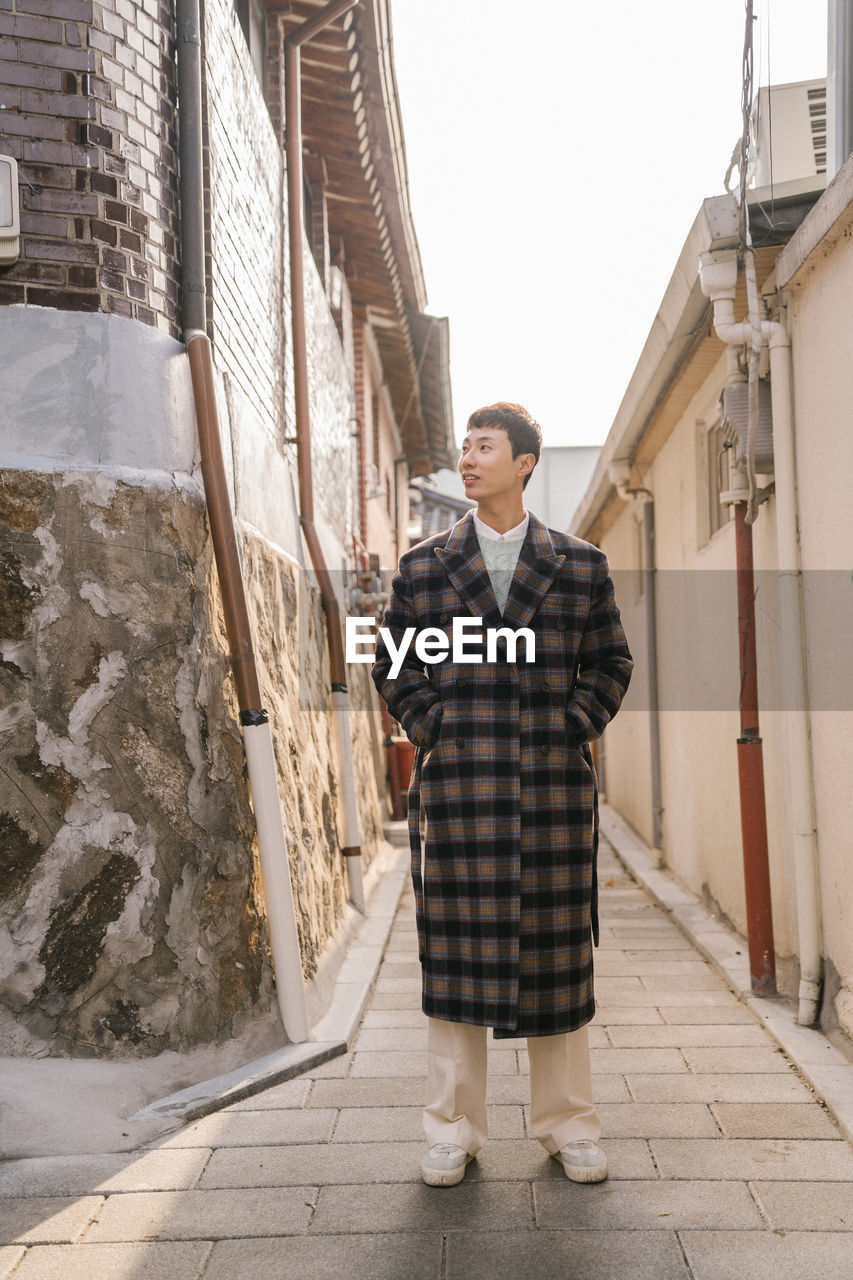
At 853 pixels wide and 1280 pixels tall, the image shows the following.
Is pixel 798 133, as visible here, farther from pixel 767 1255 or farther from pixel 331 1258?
pixel 331 1258

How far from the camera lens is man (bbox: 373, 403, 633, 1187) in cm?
323

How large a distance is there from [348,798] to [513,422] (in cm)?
397

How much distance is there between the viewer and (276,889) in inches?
172

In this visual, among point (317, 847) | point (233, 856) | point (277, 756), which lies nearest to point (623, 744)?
point (317, 847)

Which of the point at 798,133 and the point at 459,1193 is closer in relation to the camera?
the point at 459,1193

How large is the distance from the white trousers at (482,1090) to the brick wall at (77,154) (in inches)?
106

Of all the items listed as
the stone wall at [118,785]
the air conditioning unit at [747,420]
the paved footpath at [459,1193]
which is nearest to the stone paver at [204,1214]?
the paved footpath at [459,1193]

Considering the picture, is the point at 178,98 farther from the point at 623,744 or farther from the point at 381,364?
the point at 381,364

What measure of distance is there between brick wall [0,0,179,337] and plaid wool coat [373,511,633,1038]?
5.80 feet

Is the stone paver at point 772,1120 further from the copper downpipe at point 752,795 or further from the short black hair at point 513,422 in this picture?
the short black hair at point 513,422

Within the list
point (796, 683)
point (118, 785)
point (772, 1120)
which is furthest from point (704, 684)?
point (118, 785)

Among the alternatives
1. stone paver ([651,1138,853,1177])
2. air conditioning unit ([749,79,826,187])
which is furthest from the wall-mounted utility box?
air conditioning unit ([749,79,826,187])

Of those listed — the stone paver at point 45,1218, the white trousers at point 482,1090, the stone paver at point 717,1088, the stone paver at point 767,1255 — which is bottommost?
the stone paver at point 717,1088

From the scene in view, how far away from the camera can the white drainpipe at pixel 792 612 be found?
460 centimetres
